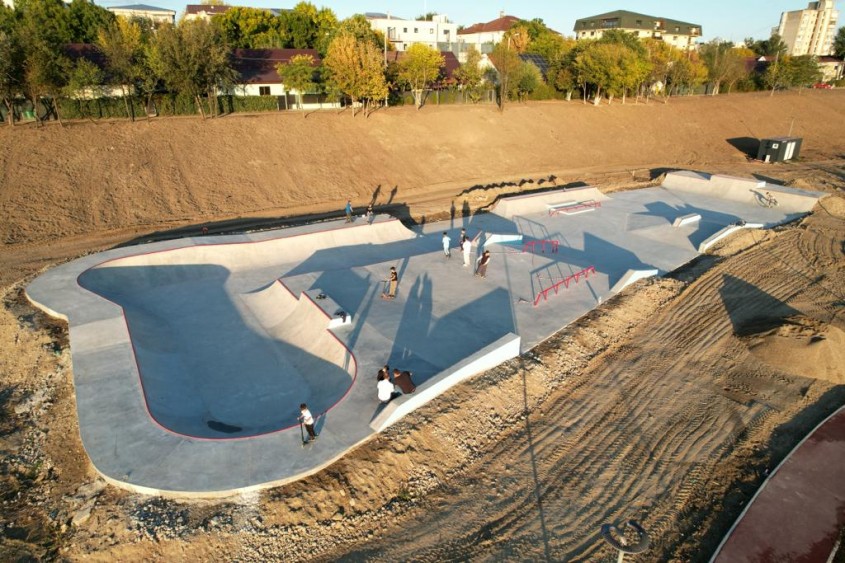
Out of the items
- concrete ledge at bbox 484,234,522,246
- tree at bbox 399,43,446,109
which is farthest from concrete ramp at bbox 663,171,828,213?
tree at bbox 399,43,446,109

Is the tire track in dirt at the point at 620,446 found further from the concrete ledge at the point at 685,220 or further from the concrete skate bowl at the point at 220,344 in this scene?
the concrete ledge at the point at 685,220

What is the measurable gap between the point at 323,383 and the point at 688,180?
1170 inches

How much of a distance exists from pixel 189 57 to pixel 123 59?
169 inches

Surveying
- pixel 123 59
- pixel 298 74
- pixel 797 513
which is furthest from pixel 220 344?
pixel 298 74

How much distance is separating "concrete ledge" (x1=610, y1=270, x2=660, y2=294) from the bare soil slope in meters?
0.49

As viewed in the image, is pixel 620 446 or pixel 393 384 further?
pixel 393 384

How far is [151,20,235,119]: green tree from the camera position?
34344 millimetres

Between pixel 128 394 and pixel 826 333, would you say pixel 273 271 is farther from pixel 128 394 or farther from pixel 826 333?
pixel 826 333

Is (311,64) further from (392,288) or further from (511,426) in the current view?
(511,426)

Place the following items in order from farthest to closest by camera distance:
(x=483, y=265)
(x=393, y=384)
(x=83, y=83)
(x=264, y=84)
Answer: (x=264, y=84) → (x=83, y=83) → (x=483, y=265) → (x=393, y=384)

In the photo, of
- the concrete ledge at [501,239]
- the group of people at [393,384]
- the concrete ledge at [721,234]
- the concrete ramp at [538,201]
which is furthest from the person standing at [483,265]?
the concrete ledge at [721,234]

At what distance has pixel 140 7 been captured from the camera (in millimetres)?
88938

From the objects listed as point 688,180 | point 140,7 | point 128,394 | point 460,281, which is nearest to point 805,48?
point 688,180

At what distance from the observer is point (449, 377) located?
11.9 m
